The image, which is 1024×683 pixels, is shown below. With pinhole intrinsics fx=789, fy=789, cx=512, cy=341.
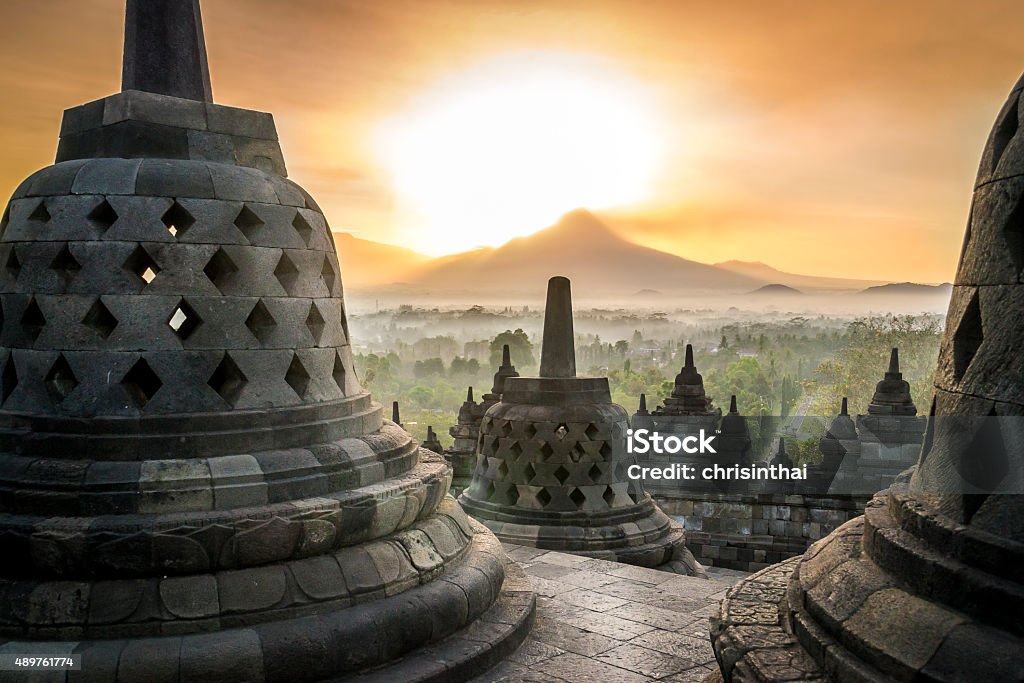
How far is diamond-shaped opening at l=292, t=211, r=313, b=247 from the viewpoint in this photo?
15.9ft

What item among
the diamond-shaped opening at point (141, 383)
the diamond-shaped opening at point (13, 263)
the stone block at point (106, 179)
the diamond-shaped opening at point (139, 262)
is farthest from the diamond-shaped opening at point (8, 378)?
the stone block at point (106, 179)

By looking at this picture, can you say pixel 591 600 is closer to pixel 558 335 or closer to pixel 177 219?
pixel 177 219

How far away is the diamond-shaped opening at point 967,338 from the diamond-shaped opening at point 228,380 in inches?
137

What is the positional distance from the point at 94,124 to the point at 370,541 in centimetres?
300

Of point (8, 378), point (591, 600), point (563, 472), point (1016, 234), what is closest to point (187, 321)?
point (8, 378)

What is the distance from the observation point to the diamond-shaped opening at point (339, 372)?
16.4 feet

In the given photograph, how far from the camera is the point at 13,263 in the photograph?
178 inches

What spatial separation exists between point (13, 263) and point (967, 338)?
15.8 feet

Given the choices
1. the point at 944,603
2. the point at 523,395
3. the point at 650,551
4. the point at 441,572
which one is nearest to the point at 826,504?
the point at 650,551

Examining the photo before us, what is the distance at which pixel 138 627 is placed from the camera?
370 cm

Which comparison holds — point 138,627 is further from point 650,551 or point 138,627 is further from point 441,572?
point 650,551

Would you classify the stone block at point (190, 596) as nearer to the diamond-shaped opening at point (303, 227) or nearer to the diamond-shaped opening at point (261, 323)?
the diamond-shaped opening at point (261, 323)

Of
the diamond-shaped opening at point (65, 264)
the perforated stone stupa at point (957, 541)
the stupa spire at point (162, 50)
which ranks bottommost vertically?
the perforated stone stupa at point (957, 541)

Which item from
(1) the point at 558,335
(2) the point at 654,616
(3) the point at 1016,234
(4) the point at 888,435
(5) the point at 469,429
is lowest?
(5) the point at 469,429
